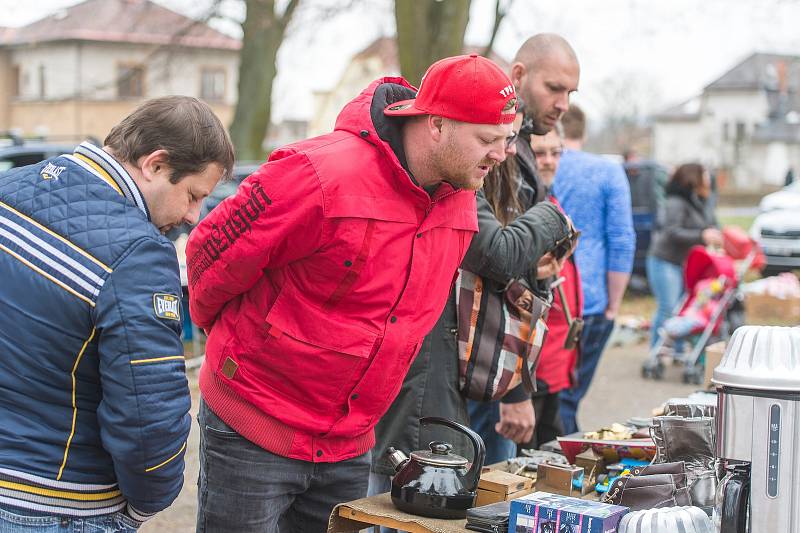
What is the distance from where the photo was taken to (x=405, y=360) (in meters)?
2.75

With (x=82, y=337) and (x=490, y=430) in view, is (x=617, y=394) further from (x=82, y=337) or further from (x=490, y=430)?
(x=82, y=337)

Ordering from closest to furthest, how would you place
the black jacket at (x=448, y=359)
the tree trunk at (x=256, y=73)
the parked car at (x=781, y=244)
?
the black jacket at (x=448, y=359), the parked car at (x=781, y=244), the tree trunk at (x=256, y=73)

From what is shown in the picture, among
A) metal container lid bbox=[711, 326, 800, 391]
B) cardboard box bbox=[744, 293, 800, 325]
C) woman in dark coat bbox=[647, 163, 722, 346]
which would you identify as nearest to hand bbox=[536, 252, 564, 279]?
metal container lid bbox=[711, 326, 800, 391]

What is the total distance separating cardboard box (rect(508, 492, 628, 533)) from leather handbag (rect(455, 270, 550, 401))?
90 cm

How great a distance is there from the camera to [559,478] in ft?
9.68

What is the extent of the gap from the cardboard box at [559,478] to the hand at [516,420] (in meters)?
0.58

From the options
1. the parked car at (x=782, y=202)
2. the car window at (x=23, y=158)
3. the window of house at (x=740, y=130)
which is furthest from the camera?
the window of house at (x=740, y=130)

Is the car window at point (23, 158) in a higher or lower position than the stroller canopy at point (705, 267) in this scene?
higher

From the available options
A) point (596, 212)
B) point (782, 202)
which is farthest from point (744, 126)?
point (596, 212)

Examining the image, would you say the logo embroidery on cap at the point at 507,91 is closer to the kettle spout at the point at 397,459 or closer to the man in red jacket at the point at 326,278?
the man in red jacket at the point at 326,278

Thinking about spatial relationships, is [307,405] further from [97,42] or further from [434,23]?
[97,42]

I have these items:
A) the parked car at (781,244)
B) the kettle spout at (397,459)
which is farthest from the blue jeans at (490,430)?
the parked car at (781,244)

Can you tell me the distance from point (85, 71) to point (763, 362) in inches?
1729

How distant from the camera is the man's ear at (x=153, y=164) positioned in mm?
2258
